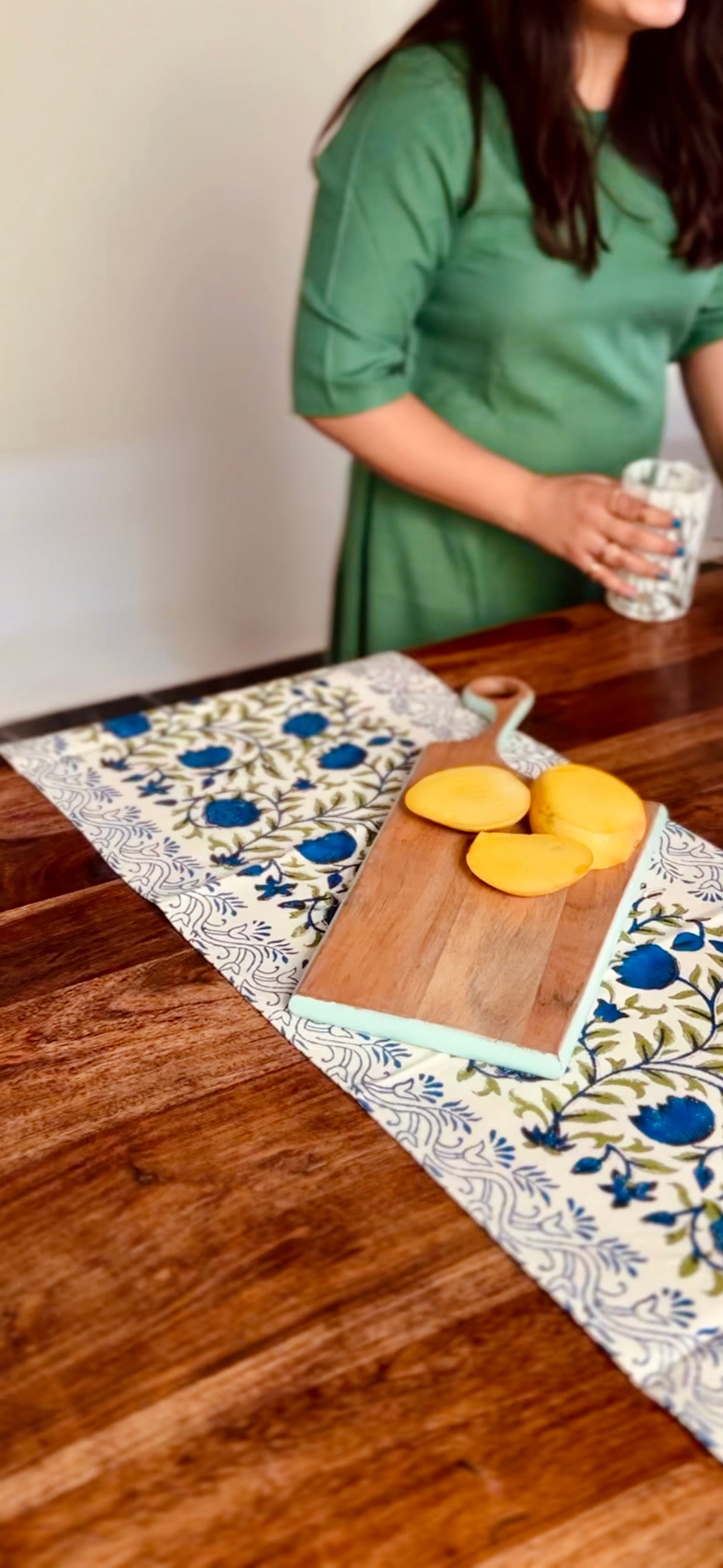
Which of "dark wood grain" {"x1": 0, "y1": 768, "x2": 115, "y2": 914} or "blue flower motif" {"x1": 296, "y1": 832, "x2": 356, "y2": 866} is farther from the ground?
"blue flower motif" {"x1": 296, "y1": 832, "x2": 356, "y2": 866}

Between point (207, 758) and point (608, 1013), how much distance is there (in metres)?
0.35

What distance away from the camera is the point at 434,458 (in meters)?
1.16

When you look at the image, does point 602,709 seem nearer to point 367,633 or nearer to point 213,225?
point 367,633

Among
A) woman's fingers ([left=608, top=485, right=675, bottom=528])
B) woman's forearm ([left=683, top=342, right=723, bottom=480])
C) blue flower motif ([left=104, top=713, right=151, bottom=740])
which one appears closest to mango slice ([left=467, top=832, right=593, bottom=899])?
blue flower motif ([left=104, top=713, right=151, bottom=740])

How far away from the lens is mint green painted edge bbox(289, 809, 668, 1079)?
63 cm

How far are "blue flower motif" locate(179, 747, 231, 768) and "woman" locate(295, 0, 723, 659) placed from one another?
360 millimetres

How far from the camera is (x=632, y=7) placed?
1.01 meters

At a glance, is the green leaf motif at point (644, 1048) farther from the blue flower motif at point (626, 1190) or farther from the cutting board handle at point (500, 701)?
the cutting board handle at point (500, 701)

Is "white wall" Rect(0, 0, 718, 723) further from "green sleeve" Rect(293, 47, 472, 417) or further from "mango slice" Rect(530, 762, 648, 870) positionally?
"mango slice" Rect(530, 762, 648, 870)

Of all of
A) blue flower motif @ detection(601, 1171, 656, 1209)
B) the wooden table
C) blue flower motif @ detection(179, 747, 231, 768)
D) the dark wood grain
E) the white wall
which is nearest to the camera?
the wooden table

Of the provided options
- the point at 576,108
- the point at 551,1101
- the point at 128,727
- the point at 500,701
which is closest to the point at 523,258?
the point at 576,108

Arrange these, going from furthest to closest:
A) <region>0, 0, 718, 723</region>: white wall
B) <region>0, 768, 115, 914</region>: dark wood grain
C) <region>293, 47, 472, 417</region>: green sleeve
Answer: <region>0, 0, 718, 723</region>: white wall
<region>293, 47, 472, 417</region>: green sleeve
<region>0, 768, 115, 914</region>: dark wood grain

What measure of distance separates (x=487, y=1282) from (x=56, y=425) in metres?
2.10

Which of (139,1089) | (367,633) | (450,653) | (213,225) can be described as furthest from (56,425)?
(139,1089)
